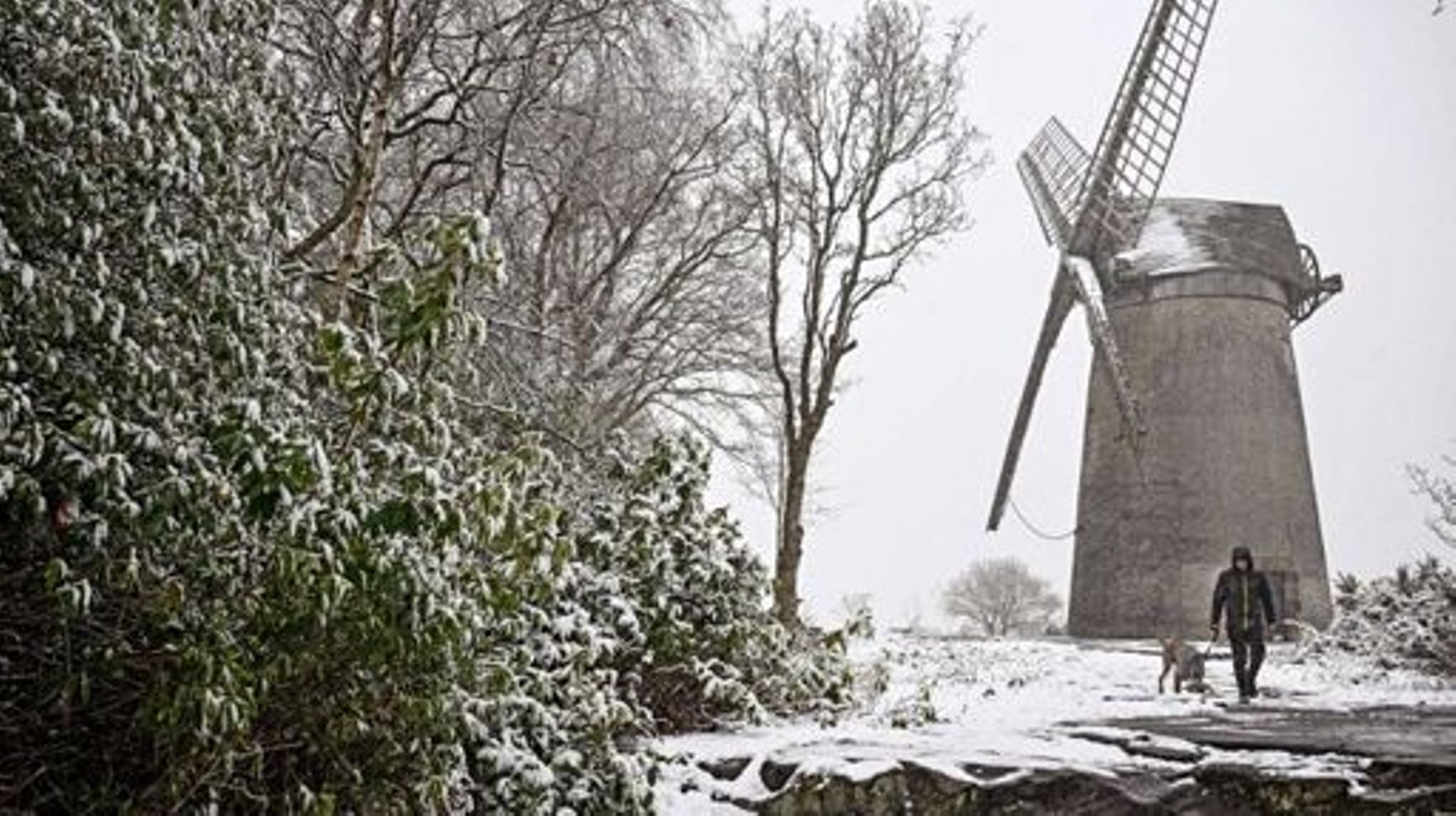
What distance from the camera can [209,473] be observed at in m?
4.19

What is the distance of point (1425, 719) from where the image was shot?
30.9 ft

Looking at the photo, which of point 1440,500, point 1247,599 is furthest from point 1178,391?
point 1247,599

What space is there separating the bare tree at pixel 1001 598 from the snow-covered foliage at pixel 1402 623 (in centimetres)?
3966

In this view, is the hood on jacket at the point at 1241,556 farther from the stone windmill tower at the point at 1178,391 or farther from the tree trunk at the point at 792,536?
the stone windmill tower at the point at 1178,391

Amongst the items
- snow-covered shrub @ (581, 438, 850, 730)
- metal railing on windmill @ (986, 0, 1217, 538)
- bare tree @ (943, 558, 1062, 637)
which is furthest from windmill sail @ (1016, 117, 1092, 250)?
bare tree @ (943, 558, 1062, 637)

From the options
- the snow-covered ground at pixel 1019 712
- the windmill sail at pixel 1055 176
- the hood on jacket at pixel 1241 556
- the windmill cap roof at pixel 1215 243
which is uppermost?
the windmill sail at pixel 1055 176

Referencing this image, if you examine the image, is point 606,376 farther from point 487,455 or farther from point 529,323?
point 487,455

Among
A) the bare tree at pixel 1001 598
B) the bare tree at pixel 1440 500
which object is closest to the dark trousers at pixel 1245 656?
the bare tree at pixel 1440 500

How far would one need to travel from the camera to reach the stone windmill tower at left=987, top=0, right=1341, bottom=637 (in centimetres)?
1961

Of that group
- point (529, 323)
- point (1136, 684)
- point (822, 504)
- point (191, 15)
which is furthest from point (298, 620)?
point (822, 504)

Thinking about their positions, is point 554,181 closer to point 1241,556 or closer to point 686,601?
point 686,601

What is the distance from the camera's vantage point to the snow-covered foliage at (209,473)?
4.11 m

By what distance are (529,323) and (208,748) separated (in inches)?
295

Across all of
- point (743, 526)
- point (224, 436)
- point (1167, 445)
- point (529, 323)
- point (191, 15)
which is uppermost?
point (1167, 445)
